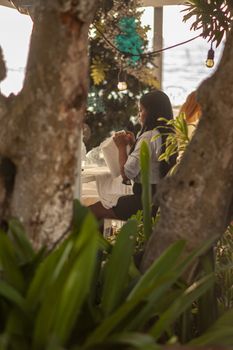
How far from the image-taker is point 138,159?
9.56ft

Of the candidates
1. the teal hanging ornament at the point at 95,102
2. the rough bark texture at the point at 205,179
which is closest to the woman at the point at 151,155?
the teal hanging ornament at the point at 95,102

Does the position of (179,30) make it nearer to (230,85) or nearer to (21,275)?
(230,85)

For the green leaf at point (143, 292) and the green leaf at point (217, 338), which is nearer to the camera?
the green leaf at point (143, 292)

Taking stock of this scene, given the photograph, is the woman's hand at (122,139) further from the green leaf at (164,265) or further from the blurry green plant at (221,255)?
the green leaf at (164,265)

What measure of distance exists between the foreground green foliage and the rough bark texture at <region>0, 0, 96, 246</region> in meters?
0.06

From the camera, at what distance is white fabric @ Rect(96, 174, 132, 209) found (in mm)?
3413

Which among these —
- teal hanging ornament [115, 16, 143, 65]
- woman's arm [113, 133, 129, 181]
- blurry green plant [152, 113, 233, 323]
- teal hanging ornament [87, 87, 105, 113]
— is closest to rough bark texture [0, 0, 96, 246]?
blurry green plant [152, 113, 233, 323]

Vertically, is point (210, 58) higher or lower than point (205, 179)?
higher

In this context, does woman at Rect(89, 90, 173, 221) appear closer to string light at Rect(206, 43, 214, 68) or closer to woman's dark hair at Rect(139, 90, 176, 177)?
woman's dark hair at Rect(139, 90, 176, 177)

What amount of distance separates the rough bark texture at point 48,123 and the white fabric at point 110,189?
6.72ft

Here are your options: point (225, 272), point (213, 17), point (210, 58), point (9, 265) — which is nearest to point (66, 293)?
point (9, 265)

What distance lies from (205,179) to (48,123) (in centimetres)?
45

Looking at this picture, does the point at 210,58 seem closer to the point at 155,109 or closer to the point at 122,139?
the point at 155,109

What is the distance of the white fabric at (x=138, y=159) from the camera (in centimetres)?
293
